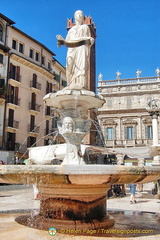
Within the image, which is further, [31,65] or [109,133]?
[109,133]

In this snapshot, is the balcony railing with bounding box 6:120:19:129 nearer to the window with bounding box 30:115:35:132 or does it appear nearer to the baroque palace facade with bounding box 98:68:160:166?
the window with bounding box 30:115:35:132

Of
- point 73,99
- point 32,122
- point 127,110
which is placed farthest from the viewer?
point 127,110

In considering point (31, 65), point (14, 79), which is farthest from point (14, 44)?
point (14, 79)

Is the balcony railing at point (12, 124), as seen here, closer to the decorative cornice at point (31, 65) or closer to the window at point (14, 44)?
the decorative cornice at point (31, 65)

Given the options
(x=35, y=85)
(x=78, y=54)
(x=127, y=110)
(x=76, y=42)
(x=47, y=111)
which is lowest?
(x=78, y=54)

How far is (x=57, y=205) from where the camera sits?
4.64 meters

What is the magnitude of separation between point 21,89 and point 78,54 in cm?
2176

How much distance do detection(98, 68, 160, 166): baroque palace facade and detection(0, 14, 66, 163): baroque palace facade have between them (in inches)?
553

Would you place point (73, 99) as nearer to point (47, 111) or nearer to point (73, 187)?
point (73, 187)

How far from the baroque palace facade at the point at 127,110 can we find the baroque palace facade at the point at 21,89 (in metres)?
14.0

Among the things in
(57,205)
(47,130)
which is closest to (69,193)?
(57,205)

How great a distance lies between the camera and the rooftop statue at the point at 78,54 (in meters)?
6.73

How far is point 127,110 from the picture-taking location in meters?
43.3

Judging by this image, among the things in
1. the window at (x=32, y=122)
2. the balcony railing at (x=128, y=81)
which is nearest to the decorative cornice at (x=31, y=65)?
the window at (x=32, y=122)
